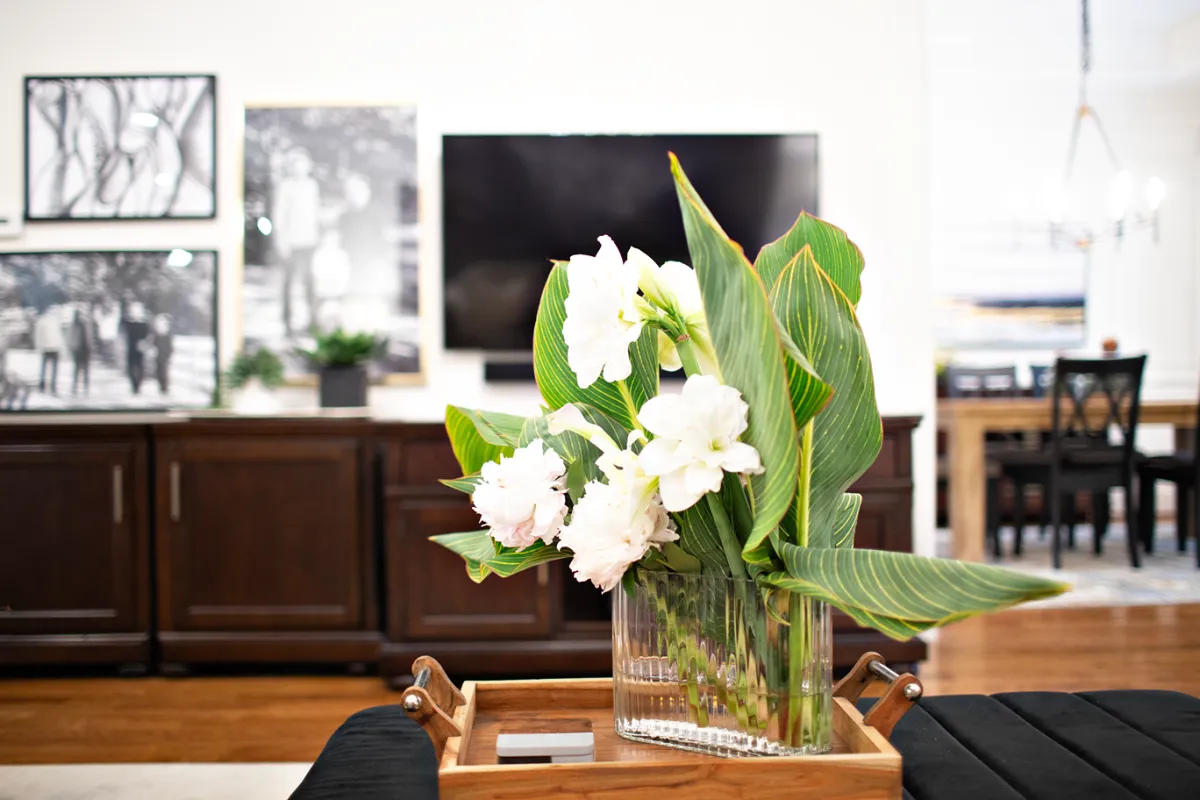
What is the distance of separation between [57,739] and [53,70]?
2.33 metres

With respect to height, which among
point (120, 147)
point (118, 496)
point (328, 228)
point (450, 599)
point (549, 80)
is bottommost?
point (450, 599)

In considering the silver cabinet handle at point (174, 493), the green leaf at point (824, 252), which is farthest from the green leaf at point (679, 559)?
the silver cabinet handle at point (174, 493)

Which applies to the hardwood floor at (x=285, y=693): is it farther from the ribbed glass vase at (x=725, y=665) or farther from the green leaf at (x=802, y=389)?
the green leaf at (x=802, y=389)

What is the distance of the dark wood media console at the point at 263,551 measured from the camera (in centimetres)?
283

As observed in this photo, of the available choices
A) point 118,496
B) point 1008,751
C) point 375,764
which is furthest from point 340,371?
point 1008,751

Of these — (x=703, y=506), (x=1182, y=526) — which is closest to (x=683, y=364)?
(x=703, y=506)

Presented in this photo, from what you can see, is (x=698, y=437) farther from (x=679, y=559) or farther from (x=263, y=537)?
(x=263, y=537)

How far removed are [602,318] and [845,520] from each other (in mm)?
311

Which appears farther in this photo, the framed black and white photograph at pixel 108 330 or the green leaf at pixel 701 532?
the framed black and white photograph at pixel 108 330

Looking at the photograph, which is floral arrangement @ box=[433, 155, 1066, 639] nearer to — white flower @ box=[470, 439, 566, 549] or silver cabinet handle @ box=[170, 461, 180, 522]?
white flower @ box=[470, 439, 566, 549]

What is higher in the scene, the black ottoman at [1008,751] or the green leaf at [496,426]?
the green leaf at [496,426]

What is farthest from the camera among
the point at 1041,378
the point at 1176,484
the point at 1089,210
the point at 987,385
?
the point at 1089,210

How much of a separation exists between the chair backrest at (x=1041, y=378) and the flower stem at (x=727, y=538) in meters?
5.44

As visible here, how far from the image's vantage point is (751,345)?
647 mm
